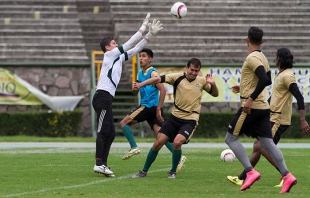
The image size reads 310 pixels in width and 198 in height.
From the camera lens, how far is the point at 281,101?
36.7 ft

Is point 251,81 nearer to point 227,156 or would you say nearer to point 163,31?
point 227,156

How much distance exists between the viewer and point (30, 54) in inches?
1040

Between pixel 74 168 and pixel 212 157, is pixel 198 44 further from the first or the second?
pixel 74 168

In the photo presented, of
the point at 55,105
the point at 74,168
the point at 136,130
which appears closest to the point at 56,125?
the point at 55,105

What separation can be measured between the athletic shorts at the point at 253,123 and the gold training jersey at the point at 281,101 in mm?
992

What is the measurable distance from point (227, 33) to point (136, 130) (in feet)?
17.4

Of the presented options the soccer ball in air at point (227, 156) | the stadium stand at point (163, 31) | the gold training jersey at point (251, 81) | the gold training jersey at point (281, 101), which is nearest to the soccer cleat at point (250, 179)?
the gold training jersey at point (251, 81)

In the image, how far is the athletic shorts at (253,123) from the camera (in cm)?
1012

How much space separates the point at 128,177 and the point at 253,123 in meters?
2.67

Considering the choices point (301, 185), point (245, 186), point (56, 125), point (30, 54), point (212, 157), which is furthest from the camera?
point (30, 54)

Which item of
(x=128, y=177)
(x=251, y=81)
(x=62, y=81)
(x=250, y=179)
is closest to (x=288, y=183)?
(x=250, y=179)

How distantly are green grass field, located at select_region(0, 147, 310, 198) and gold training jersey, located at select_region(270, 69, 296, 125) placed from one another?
3.12 feet

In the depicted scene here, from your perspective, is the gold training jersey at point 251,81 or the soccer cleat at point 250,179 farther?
the gold training jersey at point 251,81

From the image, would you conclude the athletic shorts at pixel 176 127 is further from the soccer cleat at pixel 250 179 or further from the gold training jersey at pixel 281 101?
the soccer cleat at pixel 250 179
